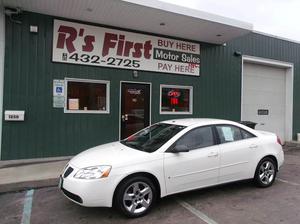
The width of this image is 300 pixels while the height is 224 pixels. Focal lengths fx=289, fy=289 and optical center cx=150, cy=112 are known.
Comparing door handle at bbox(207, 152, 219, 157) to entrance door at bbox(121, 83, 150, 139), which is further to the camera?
entrance door at bbox(121, 83, 150, 139)

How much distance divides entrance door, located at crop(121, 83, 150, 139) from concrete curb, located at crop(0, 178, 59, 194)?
3.59 metres

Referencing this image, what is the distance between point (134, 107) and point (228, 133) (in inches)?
180

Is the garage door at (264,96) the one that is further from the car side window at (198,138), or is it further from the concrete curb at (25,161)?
the concrete curb at (25,161)

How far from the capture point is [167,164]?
15.8 ft

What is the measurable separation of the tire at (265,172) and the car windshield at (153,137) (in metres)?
1.94

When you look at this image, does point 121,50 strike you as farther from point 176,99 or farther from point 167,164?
point 167,164

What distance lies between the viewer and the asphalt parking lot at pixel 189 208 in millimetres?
4445

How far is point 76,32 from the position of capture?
8688mm

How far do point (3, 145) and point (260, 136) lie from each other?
659 centimetres

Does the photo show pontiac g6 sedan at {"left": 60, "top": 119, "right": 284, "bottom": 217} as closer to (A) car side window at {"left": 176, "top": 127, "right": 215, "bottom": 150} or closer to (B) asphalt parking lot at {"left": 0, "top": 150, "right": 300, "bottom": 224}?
(A) car side window at {"left": 176, "top": 127, "right": 215, "bottom": 150}

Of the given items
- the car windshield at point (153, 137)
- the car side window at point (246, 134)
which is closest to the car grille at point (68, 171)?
the car windshield at point (153, 137)

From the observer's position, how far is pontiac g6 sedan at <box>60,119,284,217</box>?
173 inches

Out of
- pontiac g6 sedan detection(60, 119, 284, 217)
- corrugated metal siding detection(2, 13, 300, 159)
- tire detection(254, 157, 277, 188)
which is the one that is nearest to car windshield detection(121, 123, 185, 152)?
pontiac g6 sedan detection(60, 119, 284, 217)

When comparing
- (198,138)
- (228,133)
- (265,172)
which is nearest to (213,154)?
(198,138)
